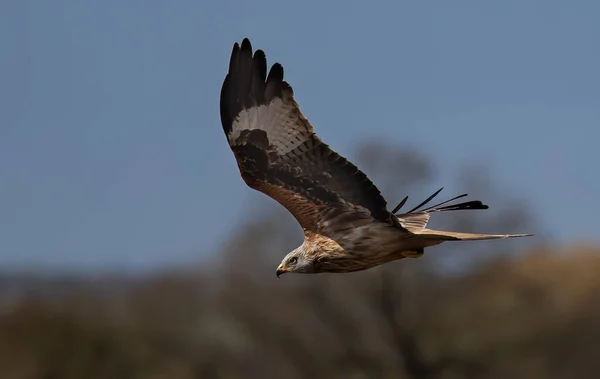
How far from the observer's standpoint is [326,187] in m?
7.98

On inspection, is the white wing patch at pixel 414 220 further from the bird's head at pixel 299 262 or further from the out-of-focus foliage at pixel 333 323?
the out-of-focus foliage at pixel 333 323

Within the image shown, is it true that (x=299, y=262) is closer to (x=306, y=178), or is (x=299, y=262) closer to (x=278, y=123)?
(x=306, y=178)

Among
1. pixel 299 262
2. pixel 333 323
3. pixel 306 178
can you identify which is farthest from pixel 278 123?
pixel 333 323

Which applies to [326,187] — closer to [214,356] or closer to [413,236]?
[413,236]

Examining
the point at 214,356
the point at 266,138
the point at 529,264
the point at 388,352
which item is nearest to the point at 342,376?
the point at 388,352

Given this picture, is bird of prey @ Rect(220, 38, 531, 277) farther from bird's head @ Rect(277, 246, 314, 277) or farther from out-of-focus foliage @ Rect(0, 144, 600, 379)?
out-of-focus foliage @ Rect(0, 144, 600, 379)

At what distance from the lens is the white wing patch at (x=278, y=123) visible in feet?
26.1

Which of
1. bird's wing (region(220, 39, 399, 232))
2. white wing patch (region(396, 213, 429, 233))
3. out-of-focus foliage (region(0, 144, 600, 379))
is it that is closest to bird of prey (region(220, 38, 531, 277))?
bird's wing (region(220, 39, 399, 232))

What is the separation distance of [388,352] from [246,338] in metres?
3.24

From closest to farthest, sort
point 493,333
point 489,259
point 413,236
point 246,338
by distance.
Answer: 1. point 413,236
2. point 489,259
3. point 493,333
4. point 246,338

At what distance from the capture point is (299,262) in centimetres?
818

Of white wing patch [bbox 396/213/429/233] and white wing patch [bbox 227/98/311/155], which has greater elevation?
white wing patch [bbox 227/98/311/155]

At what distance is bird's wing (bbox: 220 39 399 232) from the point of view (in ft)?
25.9

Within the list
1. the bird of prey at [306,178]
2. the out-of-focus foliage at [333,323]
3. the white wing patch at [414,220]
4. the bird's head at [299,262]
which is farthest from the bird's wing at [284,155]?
the out-of-focus foliage at [333,323]
